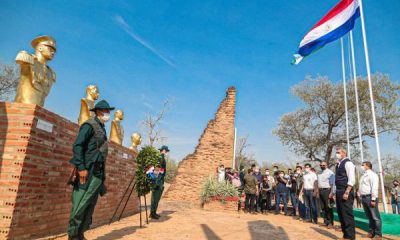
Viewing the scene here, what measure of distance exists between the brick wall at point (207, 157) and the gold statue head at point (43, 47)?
1227 centimetres

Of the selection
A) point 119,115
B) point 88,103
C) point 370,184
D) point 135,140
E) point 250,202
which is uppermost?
point 119,115

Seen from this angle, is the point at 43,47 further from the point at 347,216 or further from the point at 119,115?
the point at 347,216

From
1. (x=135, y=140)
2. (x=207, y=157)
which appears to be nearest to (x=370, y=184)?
(x=135, y=140)

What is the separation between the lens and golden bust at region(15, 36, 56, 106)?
3.82 metres

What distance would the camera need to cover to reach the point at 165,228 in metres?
5.97

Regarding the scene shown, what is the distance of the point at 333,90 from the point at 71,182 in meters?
24.3

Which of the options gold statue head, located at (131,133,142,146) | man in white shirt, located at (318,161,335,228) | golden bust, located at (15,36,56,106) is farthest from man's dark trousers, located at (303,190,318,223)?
golden bust, located at (15,36,56,106)

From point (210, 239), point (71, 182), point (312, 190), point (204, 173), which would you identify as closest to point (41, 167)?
point (71, 182)

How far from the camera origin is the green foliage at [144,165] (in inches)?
254

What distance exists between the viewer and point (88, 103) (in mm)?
5383

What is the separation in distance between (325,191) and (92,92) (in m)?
6.48

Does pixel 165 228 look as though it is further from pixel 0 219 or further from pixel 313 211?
pixel 313 211

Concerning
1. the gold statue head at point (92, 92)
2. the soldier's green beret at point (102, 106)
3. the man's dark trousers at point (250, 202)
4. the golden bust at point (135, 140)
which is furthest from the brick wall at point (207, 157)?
the soldier's green beret at point (102, 106)

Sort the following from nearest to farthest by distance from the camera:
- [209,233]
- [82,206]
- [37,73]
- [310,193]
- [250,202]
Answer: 1. [82,206]
2. [37,73]
3. [209,233]
4. [310,193]
5. [250,202]
